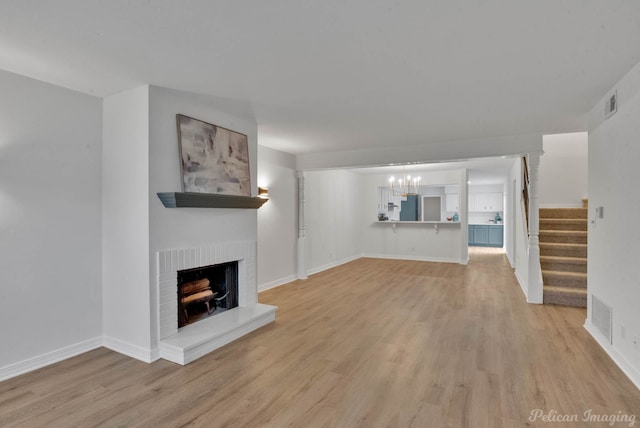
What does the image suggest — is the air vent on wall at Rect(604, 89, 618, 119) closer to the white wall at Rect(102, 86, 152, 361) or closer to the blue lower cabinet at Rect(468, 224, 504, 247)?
the white wall at Rect(102, 86, 152, 361)

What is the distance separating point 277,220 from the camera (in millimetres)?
5703

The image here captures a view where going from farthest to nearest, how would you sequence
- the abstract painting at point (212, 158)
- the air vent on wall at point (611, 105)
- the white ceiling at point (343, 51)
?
1. the abstract painting at point (212, 158)
2. the air vent on wall at point (611, 105)
3. the white ceiling at point (343, 51)

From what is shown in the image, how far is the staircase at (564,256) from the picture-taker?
456 cm

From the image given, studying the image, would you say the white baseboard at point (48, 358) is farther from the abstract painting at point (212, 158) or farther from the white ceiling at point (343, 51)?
the white ceiling at point (343, 51)

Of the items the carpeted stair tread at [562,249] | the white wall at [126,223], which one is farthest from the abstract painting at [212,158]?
the carpeted stair tread at [562,249]

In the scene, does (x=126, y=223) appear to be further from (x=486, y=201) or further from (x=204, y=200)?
(x=486, y=201)

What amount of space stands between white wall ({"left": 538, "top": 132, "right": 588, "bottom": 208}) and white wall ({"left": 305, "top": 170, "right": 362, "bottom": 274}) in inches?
169

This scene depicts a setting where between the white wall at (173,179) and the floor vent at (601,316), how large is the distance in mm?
3838

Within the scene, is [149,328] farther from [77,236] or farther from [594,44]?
[594,44]

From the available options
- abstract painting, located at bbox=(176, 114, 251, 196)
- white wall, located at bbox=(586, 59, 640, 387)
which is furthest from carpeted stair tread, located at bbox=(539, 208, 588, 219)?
abstract painting, located at bbox=(176, 114, 251, 196)

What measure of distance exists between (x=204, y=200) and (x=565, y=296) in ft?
16.2

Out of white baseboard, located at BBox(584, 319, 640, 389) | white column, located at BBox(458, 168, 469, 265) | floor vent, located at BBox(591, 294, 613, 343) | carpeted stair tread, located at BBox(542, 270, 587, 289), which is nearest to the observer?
white baseboard, located at BBox(584, 319, 640, 389)

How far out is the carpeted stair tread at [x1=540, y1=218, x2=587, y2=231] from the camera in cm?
560

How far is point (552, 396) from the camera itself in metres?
2.29
